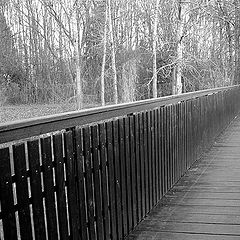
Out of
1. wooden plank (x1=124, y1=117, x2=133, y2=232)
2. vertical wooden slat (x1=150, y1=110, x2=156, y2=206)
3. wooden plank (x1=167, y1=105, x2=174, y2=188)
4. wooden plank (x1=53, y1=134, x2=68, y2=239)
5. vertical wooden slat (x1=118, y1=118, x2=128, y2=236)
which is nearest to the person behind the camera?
wooden plank (x1=53, y1=134, x2=68, y2=239)

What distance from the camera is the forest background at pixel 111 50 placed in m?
18.6

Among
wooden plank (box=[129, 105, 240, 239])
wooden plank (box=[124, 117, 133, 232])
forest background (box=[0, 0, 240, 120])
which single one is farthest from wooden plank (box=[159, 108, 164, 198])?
forest background (box=[0, 0, 240, 120])

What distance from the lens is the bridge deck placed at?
3.21m

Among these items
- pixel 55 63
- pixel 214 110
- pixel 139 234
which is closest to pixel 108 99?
pixel 55 63

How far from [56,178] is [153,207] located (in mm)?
1952

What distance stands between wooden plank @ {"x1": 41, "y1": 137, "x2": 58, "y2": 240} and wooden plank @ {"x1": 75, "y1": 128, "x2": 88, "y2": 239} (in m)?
0.30

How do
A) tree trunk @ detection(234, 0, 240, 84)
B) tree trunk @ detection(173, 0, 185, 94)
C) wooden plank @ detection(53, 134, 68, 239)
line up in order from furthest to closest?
tree trunk @ detection(173, 0, 185, 94), tree trunk @ detection(234, 0, 240, 84), wooden plank @ detection(53, 134, 68, 239)

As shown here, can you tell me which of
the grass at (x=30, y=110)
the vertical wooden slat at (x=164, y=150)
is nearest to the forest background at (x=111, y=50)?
the grass at (x=30, y=110)

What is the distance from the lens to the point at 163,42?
20875mm

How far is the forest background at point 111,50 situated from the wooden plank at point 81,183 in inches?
600

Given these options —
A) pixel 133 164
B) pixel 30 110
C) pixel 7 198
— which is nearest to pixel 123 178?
pixel 133 164

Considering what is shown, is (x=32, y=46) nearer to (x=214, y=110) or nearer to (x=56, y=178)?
(x=214, y=110)

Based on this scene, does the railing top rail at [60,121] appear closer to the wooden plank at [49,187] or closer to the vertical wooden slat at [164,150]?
the wooden plank at [49,187]

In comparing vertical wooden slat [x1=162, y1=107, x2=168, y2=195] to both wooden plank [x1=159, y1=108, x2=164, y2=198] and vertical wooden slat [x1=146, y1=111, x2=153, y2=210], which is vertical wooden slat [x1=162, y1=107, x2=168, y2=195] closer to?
wooden plank [x1=159, y1=108, x2=164, y2=198]
